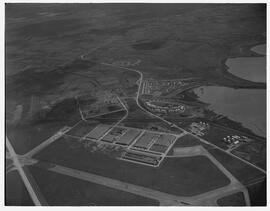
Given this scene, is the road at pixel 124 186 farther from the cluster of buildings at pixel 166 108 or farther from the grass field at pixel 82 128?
the cluster of buildings at pixel 166 108

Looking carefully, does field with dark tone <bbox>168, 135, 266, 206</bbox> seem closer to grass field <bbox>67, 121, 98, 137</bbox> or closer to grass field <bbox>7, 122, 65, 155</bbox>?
grass field <bbox>67, 121, 98, 137</bbox>

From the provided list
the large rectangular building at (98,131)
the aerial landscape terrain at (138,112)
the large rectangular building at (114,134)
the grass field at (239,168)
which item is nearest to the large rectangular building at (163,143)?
the aerial landscape terrain at (138,112)

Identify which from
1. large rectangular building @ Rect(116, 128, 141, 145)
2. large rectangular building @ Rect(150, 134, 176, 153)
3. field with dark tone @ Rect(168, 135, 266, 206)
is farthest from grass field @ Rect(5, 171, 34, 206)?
field with dark tone @ Rect(168, 135, 266, 206)

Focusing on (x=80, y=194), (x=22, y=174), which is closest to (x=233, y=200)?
(x=80, y=194)

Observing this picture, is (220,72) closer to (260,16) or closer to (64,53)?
(260,16)

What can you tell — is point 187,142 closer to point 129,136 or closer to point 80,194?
point 129,136
